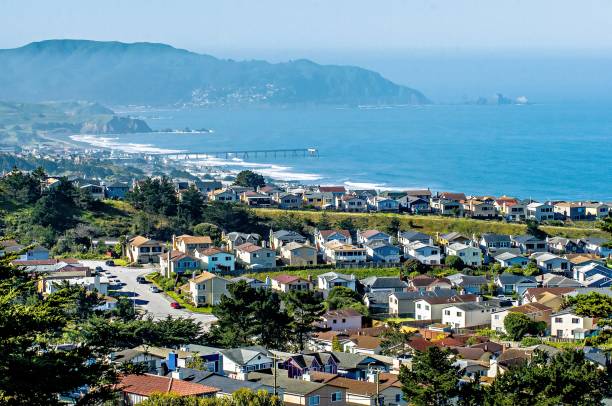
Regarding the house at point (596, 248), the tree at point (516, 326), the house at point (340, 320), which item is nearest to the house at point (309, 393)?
the house at point (340, 320)

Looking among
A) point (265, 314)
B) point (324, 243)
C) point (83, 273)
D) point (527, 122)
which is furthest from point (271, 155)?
point (265, 314)

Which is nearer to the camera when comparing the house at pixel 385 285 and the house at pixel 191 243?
the house at pixel 385 285

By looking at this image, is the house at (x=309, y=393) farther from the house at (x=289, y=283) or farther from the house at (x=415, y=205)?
the house at (x=415, y=205)

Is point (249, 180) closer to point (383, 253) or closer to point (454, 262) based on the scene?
point (383, 253)

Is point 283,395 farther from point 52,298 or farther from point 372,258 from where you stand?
point 372,258

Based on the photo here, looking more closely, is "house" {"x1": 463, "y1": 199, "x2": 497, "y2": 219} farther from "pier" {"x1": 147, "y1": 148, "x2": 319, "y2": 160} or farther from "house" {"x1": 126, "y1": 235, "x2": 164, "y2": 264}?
"pier" {"x1": 147, "y1": 148, "x2": 319, "y2": 160}

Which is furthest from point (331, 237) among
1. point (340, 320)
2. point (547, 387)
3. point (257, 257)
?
point (547, 387)
